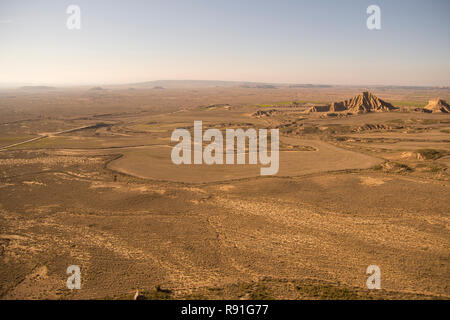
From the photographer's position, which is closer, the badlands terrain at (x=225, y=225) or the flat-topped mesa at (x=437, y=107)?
the badlands terrain at (x=225, y=225)

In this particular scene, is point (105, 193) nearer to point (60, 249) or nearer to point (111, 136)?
point (60, 249)

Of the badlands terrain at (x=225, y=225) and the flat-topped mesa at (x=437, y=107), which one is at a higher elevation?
the flat-topped mesa at (x=437, y=107)

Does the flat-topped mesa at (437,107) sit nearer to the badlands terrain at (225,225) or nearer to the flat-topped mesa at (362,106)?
the flat-topped mesa at (362,106)

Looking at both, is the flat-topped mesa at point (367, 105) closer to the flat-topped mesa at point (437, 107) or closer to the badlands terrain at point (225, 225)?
the flat-topped mesa at point (437, 107)

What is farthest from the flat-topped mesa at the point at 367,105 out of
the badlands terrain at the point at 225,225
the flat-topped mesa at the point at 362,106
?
the badlands terrain at the point at 225,225

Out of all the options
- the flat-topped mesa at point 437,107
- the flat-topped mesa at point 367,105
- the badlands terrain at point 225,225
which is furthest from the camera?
the flat-topped mesa at point 367,105

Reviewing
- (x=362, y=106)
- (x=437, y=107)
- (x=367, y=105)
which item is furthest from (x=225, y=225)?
(x=437, y=107)

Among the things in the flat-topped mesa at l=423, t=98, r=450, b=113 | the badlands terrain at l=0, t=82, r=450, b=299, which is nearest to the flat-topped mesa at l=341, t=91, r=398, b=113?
the flat-topped mesa at l=423, t=98, r=450, b=113

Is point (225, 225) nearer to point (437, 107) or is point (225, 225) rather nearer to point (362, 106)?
point (362, 106)

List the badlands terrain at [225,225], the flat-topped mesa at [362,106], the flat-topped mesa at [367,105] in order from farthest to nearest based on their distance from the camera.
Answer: the flat-topped mesa at [362,106], the flat-topped mesa at [367,105], the badlands terrain at [225,225]

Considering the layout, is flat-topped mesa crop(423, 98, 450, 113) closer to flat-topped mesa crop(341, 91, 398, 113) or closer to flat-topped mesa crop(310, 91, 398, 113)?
flat-topped mesa crop(310, 91, 398, 113)
